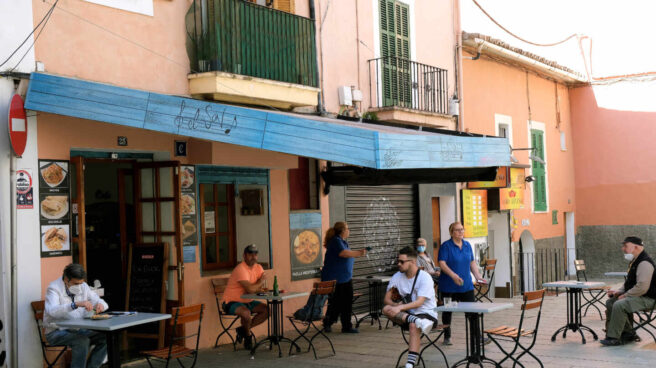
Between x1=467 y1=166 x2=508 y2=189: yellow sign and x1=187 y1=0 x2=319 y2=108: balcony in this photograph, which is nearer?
x1=187 y1=0 x2=319 y2=108: balcony

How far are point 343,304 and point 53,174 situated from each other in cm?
504

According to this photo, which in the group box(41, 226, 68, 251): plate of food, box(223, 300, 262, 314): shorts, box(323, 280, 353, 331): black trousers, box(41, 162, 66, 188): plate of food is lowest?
box(323, 280, 353, 331): black trousers

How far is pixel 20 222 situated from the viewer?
814cm

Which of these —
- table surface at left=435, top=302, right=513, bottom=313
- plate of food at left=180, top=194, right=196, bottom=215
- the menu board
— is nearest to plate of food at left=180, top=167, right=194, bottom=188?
plate of food at left=180, top=194, right=196, bottom=215

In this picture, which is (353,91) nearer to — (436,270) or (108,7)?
(436,270)

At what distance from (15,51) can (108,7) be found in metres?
1.44

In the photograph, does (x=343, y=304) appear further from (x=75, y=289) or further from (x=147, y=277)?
(x=75, y=289)

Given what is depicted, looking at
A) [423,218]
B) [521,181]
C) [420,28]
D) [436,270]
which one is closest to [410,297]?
[436,270]

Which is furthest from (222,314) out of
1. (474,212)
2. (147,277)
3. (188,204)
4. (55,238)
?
(474,212)

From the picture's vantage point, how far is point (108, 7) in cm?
914

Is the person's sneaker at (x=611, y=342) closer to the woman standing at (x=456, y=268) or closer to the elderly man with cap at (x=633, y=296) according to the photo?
the elderly man with cap at (x=633, y=296)

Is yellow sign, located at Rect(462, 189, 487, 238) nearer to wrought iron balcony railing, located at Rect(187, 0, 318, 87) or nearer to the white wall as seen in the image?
wrought iron balcony railing, located at Rect(187, 0, 318, 87)

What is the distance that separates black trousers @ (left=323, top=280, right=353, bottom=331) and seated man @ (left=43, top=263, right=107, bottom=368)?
174 inches

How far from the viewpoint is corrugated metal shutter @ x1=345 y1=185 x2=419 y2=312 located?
44.8 feet
